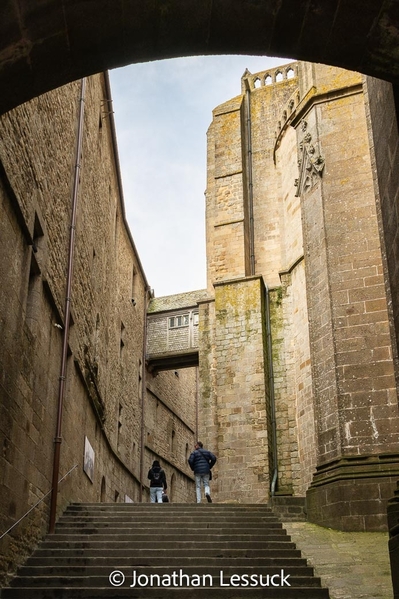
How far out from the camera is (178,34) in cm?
471

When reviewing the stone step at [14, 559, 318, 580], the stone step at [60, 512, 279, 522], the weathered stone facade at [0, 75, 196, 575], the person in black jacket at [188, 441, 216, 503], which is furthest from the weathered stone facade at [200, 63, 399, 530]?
the weathered stone facade at [0, 75, 196, 575]

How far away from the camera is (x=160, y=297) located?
28.9 m

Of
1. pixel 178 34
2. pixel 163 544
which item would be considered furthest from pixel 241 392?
pixel 178 34

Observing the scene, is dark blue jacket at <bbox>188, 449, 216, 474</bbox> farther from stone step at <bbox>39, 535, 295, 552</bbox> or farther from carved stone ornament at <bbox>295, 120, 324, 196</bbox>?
carved stone ornament at <bbox>295, 120, 324, 196</bbox>

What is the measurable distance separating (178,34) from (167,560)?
252 inches

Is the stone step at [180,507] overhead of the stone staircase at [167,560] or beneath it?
overhead

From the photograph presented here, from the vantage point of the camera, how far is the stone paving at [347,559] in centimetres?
759

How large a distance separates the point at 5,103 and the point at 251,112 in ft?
64.3

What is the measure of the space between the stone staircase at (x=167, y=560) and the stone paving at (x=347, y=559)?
0.64ft

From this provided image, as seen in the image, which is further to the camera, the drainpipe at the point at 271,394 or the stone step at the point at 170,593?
the drainpipe at the point at 271,394

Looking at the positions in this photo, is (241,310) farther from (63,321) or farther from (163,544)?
(163,544)

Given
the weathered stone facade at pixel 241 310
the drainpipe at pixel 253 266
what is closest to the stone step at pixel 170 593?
the weathered stone facade at pixel 241 310

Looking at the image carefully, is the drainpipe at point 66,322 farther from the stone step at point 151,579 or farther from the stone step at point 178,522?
the stone step at point 151,579

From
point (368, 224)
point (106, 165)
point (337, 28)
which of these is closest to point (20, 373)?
point (337, 28)
